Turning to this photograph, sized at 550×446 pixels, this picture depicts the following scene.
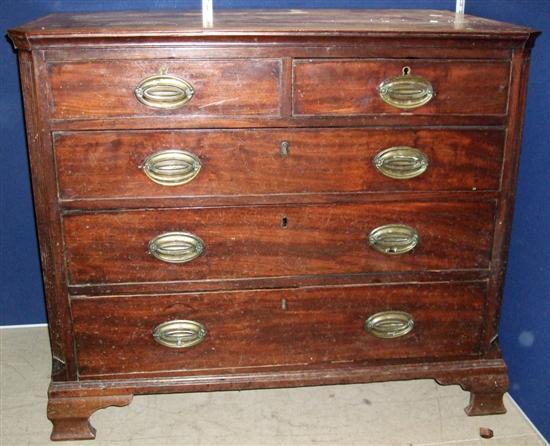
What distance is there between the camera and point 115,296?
1.76 m

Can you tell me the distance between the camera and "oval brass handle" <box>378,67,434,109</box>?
1648 mm

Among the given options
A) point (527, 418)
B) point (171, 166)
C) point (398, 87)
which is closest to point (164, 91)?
point (171, 166)

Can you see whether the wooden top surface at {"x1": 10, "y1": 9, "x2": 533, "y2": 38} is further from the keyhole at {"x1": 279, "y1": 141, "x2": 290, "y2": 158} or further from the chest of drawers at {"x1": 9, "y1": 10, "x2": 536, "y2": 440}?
the keyhole at {"x1": 279, "y1": 141, "x2": 290, "y2": 158}

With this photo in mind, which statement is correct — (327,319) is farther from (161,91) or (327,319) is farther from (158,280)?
(161,91)

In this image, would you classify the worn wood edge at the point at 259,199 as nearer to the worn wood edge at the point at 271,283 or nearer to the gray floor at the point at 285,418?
the worn wood edge at the point at 271,283

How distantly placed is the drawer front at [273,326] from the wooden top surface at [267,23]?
2.21ft

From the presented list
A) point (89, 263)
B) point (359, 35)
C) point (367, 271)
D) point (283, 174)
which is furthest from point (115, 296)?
point (359, 35)

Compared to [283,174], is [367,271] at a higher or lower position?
lower

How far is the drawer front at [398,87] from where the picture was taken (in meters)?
1.63

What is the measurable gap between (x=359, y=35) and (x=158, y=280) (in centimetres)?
80

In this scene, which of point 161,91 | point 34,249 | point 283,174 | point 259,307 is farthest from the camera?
point 34,249

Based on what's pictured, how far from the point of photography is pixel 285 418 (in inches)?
77.5

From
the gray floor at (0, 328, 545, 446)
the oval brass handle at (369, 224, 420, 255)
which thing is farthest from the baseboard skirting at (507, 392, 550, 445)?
the oval brass handle at (369, 224, 420, 255)

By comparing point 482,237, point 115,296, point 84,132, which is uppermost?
point 84,132
